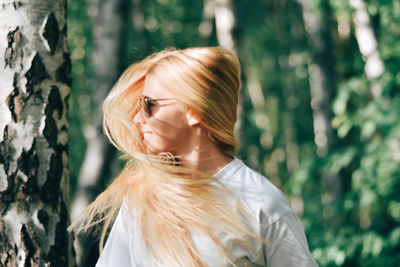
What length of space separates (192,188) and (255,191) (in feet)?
0.86

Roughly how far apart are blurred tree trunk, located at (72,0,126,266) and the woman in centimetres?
281

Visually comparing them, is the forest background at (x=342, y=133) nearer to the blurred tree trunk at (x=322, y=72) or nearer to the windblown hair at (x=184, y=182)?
the blurred tree trunk at (x=322, y=72)

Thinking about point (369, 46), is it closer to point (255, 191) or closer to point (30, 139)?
point (255, 191)

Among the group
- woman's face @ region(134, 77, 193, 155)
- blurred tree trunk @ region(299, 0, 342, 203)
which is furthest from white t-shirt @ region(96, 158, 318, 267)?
blurred tree trunk @ region(299, 0, 342, 203)

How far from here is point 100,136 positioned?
5246mm

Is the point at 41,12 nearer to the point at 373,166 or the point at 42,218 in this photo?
the point at 42,218

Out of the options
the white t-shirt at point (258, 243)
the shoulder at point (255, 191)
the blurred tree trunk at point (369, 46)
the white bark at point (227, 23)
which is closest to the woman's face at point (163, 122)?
the shoulder at point (255, 191)

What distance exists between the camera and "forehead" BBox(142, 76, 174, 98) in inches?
84.5

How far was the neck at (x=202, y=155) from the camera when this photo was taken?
222 cm

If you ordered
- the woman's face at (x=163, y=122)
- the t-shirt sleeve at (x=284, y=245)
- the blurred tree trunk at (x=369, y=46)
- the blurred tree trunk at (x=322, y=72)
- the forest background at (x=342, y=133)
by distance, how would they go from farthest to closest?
the blurred tree trunk at (x=322, y=72)
the blurred tree trunk at (x=369, y=46)
the forest background at (x=342, y=133)
the woman's face at (x=163, y=122)
the t-shirt sleeve at (x=284, y=245)

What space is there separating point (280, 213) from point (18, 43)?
127 centimetres

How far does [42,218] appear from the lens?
2143mm

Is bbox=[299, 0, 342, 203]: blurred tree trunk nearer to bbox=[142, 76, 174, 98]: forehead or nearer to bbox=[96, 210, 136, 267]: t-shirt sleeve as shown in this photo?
bbox=[142, 76, 174, 98]: forehead

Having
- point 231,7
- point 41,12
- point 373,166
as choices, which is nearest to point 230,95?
point 41,12
